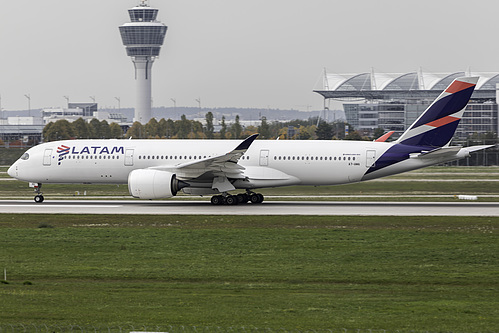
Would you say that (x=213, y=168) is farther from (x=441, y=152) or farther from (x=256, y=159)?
(x=441, y=152)

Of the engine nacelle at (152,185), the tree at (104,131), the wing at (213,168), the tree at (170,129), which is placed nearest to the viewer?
the engine nacelle at (152,185)

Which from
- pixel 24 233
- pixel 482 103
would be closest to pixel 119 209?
pixel 24 233

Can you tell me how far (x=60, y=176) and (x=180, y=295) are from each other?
26.0m

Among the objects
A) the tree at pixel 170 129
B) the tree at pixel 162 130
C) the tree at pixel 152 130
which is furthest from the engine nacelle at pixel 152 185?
the tree at pixel 152 130

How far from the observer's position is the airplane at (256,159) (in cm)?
3809

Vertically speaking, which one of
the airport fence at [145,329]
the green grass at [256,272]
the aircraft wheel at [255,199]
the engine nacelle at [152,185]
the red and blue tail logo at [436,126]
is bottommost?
the green grass at [256,272]

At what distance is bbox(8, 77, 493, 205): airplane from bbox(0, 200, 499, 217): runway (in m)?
1.26

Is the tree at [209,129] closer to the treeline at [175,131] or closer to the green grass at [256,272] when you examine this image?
the treeline at [175,131]

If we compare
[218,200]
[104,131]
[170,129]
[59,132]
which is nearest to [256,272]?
[218,200]

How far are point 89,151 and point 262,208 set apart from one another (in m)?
10.7

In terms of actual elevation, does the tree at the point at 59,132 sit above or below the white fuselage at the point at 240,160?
above

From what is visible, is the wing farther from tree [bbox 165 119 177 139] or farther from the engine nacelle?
tree [bbox 165 119 177 139]

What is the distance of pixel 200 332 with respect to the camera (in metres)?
12.8

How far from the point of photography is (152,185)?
120 feet
